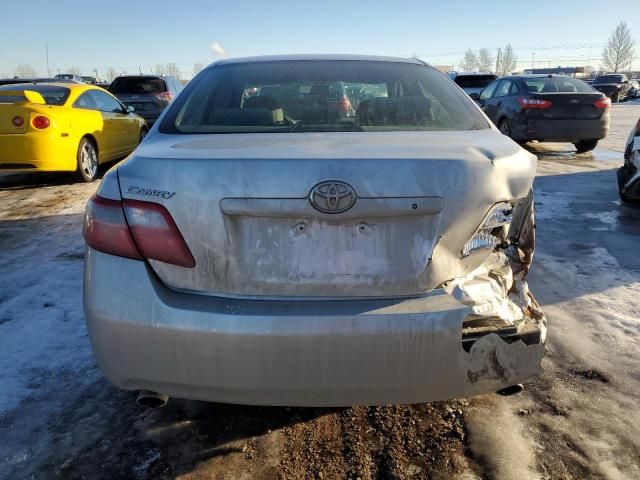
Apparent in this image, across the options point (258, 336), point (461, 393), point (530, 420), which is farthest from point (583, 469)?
point (258, 336)

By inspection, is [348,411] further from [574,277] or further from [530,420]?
[574,277]

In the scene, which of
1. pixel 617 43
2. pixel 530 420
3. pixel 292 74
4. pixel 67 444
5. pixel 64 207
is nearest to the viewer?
pixel 67 444

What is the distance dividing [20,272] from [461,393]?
3.48 meters

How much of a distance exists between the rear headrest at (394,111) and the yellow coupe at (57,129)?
221 inches

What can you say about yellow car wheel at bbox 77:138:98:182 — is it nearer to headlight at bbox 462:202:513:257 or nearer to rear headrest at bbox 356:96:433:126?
rear headrest at bbox 356:96:433:126

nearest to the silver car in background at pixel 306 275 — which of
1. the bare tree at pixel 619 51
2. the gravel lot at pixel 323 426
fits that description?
the gravel lot at pixel 323 426

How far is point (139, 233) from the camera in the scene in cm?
170

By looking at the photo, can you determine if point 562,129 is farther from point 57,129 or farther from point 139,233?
point 139,233

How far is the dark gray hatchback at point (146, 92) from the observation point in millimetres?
11906

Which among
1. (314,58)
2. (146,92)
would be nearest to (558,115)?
(314,58)

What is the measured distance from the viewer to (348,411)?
2299 millimetres

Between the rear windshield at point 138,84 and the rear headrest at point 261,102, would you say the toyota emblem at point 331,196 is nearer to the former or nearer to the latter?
the rear headrest at point 261,102

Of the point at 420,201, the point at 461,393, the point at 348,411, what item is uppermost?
the point at 420,201

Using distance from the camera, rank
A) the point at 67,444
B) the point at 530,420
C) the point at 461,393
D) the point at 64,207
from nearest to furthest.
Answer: the point at 461,393
the point at 67,444
the point at 530,420
the point at 64,207
